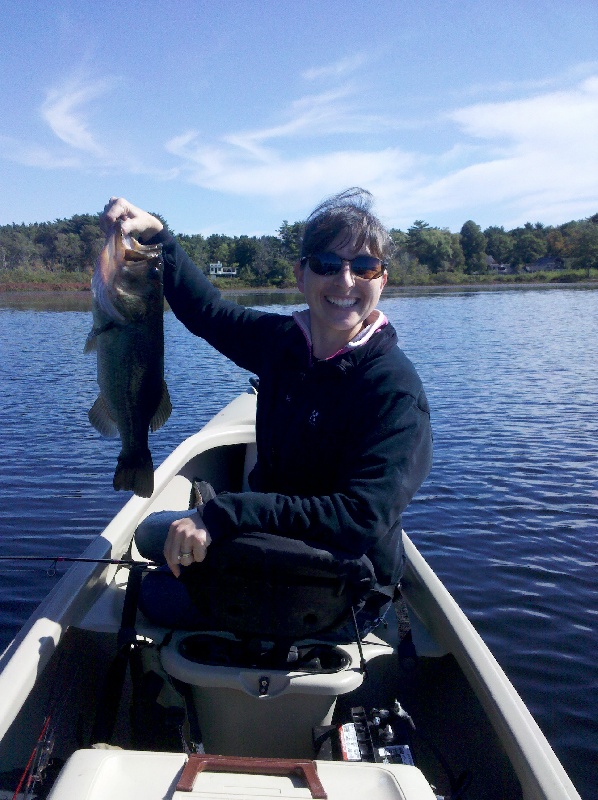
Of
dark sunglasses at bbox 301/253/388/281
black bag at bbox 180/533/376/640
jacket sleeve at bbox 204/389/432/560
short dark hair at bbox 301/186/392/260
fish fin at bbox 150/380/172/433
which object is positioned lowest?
black bag at bbox 180/533/376/640

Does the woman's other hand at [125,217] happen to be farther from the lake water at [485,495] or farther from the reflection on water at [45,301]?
the reflection on water at [45,301]

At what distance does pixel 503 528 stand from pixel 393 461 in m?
6.38

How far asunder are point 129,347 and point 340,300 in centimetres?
94

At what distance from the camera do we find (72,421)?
14.2 m

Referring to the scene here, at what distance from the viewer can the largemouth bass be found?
2.88 metres

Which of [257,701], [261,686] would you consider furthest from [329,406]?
[257,701]

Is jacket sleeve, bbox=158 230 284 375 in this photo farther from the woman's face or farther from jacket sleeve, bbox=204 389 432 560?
jacket sleeve, bbox=204 389 432 560

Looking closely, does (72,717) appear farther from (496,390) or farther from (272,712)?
(496,390)

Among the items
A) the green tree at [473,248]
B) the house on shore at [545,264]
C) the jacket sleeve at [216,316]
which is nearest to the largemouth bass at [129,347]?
the jacket sleeve at [216,316]

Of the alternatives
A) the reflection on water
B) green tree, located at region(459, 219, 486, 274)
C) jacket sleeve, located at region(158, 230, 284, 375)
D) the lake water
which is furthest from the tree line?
jacket sleeve, located at region(158, 230, 284, 375)

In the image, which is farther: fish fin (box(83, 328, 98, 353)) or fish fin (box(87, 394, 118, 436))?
fish fin (box(87, 394, 118, 436))

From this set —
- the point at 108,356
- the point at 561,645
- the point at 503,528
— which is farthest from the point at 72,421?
the point at 108,356

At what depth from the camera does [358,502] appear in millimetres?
2561

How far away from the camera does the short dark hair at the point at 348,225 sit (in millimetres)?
3049
